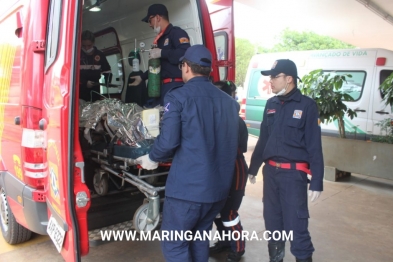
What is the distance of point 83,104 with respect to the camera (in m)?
3.20

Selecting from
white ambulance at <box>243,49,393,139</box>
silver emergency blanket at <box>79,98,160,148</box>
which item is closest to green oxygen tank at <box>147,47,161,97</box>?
silver emergency blanket at <box>79,98,160,148</box>

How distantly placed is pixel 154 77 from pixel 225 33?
3.99 feet

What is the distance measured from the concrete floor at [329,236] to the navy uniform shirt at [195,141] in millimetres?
1282

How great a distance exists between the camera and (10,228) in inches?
128

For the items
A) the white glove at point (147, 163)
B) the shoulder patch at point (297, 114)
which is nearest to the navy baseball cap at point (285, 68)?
the shoulder patch at point (297, 114)

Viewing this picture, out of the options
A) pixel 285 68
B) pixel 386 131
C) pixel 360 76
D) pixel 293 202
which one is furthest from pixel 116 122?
pixel 360 76

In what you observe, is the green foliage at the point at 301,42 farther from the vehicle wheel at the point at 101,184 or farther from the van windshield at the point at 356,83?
the vehicle wheel at the point at 101,184

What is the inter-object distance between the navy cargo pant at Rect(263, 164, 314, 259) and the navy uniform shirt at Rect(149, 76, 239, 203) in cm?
73

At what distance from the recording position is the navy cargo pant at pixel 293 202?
2717 mm

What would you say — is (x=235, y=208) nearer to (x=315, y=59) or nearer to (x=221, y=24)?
(x=221, y=24)

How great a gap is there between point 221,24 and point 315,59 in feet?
13.7

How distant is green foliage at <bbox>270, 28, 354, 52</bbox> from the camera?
1001 inches

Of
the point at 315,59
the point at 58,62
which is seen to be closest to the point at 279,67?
the point at 58,62

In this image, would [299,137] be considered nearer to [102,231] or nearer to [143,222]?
[143,222]
